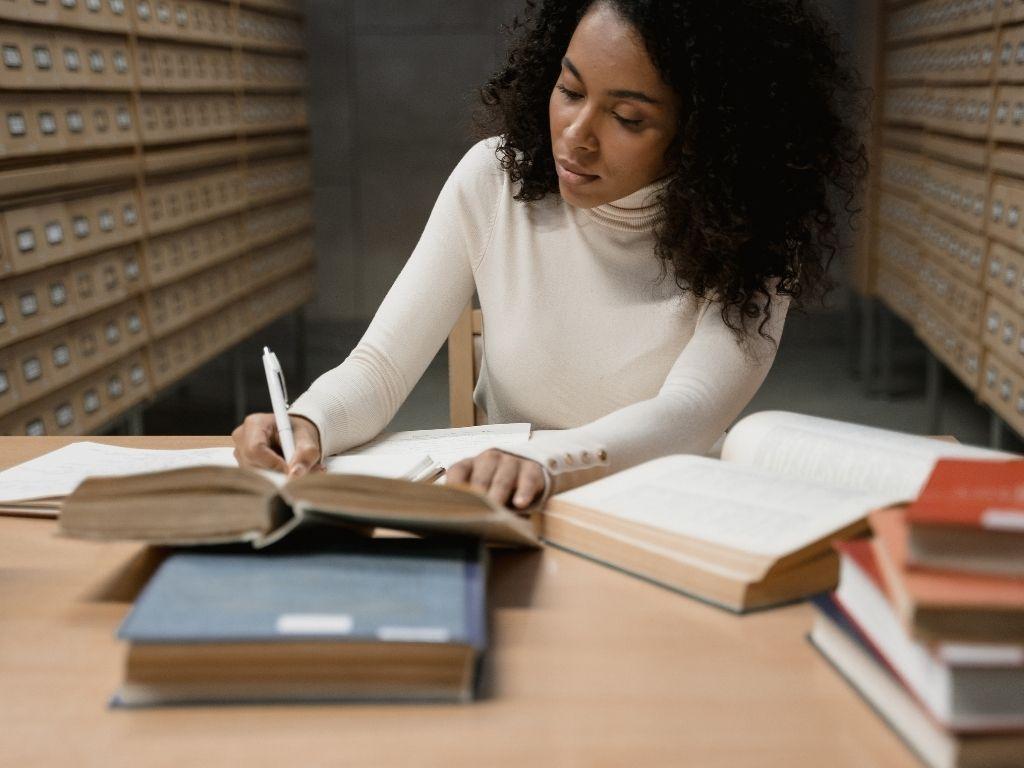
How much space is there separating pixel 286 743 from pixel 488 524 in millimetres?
229

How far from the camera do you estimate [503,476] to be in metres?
0.98

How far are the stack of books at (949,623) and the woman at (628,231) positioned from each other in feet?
1.57

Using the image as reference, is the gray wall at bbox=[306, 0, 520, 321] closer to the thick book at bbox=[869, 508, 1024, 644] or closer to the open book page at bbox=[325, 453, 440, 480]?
the open book page at bbox=[325, 453, 440, 480]

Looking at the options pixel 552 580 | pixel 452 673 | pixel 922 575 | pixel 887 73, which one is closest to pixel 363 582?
pixel 452 673

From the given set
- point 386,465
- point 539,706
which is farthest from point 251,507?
point 386,465

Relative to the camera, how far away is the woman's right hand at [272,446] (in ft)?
3.67

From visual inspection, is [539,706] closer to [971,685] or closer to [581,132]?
[971,685]

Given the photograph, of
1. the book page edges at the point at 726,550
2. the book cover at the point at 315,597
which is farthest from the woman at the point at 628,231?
the book cover at the point at 315,597

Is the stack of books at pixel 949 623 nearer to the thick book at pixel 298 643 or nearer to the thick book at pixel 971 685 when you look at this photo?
the thick book at pixel 971 685

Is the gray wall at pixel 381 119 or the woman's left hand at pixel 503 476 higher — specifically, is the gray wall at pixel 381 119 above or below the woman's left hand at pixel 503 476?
above

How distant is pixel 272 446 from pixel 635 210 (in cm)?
64

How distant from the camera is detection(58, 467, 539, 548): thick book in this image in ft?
2.49

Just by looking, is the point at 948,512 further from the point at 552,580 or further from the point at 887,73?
the point at 887,73

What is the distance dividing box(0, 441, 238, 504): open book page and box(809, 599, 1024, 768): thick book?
0.58m
